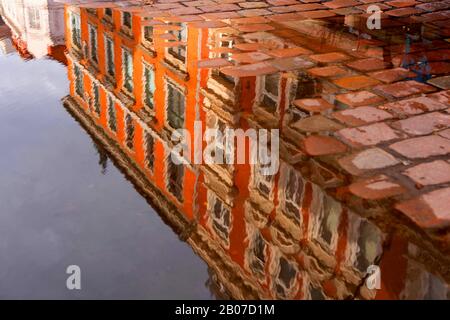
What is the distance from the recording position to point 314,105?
5652 millimetres

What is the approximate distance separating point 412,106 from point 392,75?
94cm

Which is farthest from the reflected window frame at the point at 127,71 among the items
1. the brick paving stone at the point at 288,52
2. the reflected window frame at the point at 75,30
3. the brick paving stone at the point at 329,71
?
the brick paving stone at the point at 329,71

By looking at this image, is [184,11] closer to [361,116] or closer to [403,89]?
[403,89]

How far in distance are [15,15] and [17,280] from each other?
8.26 metres

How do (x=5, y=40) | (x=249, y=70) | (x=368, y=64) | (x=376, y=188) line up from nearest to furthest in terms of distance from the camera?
(x=376, y=188), (x=249, y=70), (x=368, y=64), (x=5, y=40)

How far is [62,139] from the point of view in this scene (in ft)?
17.1

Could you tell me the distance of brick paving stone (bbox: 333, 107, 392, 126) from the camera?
17.3ft

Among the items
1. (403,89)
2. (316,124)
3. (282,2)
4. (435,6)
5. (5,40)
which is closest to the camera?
A: (316,124)

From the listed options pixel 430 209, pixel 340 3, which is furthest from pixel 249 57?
pixel 430 209

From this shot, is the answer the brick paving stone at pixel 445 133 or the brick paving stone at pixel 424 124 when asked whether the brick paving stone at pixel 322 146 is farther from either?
the brick paving stone at pixel 445 133

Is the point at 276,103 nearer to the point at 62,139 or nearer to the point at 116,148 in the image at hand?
the point at 116,148

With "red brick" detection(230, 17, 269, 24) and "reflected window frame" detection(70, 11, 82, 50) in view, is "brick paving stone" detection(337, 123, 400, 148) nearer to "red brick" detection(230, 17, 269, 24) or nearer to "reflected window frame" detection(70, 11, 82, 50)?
"red brick" detection(230, 17, 269, 24)

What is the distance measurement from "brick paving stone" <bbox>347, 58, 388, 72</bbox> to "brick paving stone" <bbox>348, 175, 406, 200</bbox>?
8.94 ft

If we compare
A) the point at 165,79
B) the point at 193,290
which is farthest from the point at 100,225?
the point at 165,79
